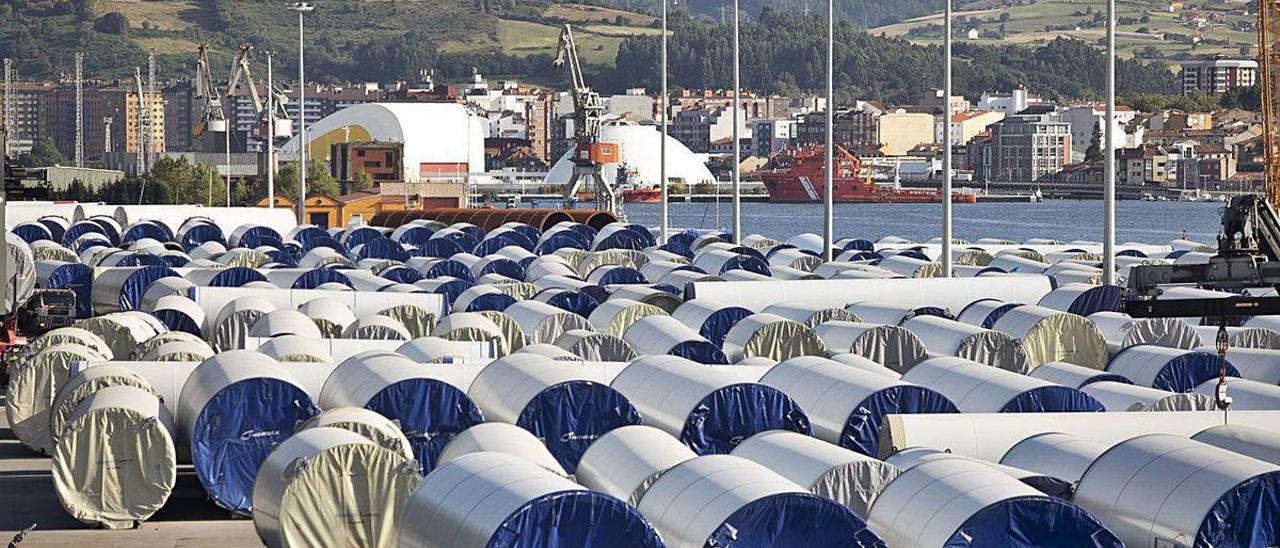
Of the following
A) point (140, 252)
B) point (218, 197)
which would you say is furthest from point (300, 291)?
point (218, 197)

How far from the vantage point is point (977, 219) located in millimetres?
153125

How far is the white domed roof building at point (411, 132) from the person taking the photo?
552 feet

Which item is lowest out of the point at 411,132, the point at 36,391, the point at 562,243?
the point at 36,391

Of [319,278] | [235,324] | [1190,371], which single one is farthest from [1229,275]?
[319,278]

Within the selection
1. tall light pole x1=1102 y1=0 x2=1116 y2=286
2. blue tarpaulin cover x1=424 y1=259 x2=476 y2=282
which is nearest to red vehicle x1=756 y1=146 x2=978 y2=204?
blue tarpaulin cover x1=424 y1=259 x2=476 y2=282

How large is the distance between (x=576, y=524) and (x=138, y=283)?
35.7 metres

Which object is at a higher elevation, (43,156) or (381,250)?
(43,156)

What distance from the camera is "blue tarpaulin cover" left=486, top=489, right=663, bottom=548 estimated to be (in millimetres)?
18500

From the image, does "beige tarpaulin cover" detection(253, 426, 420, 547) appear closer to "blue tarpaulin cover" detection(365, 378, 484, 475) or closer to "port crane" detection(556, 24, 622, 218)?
"blue tarpaulin cover" detection(365, 378, 484, 475)

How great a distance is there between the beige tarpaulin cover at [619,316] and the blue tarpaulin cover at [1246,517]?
22.6 meters

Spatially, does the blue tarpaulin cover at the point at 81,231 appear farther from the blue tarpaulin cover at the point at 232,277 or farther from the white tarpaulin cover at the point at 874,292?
the white tarpaulin cover at the point at 874,292

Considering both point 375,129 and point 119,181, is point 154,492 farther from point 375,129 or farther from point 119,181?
point 375,129

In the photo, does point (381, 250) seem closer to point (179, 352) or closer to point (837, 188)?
point (179, 352)

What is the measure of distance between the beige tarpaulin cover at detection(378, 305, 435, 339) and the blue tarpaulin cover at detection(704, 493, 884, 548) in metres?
23.7
